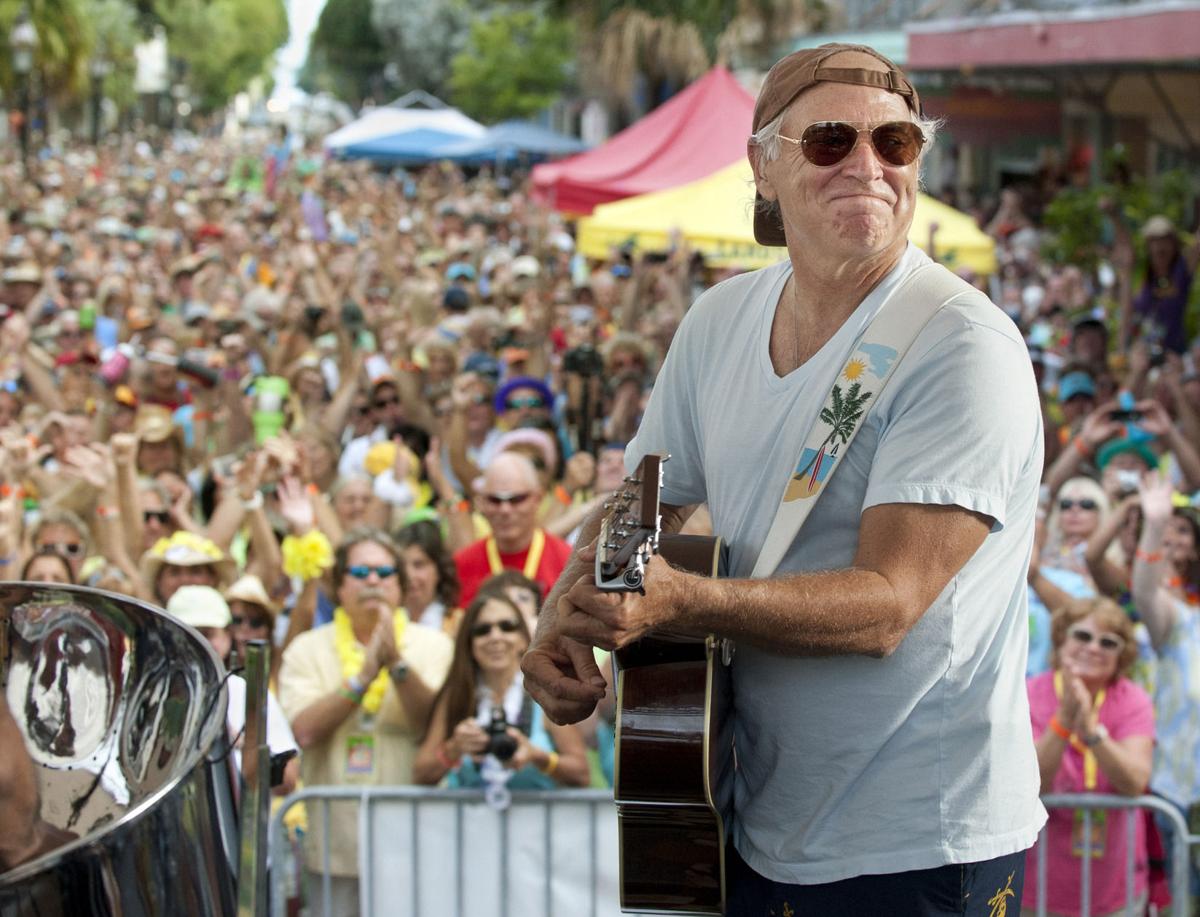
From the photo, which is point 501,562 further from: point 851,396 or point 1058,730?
point 851,396

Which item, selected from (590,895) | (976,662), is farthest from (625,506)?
(590,895)

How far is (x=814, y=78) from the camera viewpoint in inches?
90.5

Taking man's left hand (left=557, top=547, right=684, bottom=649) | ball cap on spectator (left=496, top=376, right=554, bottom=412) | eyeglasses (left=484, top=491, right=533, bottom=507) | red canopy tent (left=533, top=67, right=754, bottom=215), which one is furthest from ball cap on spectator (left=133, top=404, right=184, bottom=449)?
man's left hand (left=557, top=547, right=684, bottom=649)

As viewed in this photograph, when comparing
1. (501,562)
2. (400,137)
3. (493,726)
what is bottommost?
(493,726)

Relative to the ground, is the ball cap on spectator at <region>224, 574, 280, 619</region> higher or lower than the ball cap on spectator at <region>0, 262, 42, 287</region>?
lower

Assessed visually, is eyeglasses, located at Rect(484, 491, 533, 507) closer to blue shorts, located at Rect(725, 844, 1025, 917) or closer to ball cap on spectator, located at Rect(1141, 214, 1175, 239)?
blue shorts, located at Rect(725, 844, 1025, 917)

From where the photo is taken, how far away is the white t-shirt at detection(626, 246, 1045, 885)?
212 centimetres

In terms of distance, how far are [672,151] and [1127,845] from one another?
35.3ft

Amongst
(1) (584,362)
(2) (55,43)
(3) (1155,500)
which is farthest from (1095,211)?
(2) (55,43)

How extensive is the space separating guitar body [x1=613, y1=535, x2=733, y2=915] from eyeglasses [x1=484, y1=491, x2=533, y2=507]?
430cm

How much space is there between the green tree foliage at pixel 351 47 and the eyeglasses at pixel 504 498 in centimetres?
8586

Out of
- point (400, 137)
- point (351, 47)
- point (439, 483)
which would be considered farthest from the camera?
point (351, 47)

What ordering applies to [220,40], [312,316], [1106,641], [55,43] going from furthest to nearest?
[220,40] < [55,43] < [312,316] < [1106,641]

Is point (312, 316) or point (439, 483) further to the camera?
point (312, 316)
